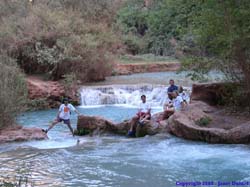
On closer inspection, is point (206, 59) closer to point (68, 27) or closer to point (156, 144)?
point (156, 144)

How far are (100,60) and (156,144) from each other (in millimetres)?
15559

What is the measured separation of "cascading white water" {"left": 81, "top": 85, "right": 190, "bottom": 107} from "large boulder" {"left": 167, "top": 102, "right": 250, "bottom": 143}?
8.73m

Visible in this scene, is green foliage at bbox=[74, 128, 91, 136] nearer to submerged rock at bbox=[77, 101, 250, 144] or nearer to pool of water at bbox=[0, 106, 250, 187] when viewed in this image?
submerged rock at bbox=[77, 101, 250, 144]

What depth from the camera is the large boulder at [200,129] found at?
12.9m

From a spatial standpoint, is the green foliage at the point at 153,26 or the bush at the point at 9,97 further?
the green foliage at the point at 153,26

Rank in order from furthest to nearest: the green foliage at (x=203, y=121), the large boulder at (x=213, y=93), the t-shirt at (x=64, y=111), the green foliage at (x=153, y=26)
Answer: the green foliage at (x=153, y=26)
the large boulder at (x=213, y=93)
the t-shirt at (x=64, y=111)
the green foliage at (x=203, y=121)

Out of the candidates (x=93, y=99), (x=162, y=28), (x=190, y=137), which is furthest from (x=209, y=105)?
(x=162, y=28)

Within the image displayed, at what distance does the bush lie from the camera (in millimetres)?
14875

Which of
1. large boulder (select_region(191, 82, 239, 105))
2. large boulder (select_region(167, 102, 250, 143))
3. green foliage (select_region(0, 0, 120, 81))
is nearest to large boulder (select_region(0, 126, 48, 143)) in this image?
large boulder (select_region(167, 102, 250, 143))

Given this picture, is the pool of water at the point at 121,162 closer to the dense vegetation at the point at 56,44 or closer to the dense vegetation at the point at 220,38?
the dense vegetation at the point at 220,38

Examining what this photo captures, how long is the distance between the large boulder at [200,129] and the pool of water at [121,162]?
0.88ft

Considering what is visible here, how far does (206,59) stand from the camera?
15742 mm

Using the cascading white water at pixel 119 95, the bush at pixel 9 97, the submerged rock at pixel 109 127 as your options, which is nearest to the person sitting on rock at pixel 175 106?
the submerged rock at pixel 109 127

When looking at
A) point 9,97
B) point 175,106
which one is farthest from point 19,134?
point 175,106
